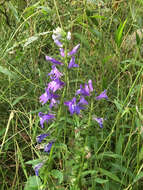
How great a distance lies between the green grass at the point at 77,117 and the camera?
A: 1225mm

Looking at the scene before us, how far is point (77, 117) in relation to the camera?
1.28 metres

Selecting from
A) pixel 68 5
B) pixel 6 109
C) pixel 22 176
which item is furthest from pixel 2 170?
pixel 68 5

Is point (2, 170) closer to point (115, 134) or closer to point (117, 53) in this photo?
point (115, 134)

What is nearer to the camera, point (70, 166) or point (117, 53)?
point (70, 166)

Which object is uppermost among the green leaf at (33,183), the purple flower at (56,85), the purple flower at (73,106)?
the purple flower at (56,85)

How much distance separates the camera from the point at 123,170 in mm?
1312

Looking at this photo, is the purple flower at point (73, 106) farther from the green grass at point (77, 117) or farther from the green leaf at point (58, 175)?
the green leaf at point (58, 175)

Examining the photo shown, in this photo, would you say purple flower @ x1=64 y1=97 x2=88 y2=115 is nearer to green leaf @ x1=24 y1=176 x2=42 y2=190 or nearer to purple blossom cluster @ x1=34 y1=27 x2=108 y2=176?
purple blossom cluster @ x1=34 y1=27 x2=108 y2=176

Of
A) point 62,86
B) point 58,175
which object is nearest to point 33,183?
→ point 58,175

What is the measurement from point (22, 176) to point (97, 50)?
3.13ft

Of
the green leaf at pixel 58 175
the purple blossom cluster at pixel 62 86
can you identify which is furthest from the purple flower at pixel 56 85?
the green leaf at pixel 58 175

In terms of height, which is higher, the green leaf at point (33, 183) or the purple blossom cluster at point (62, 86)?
the purple blossom cluster at point (62, 86)

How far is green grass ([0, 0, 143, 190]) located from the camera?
4.02 ft

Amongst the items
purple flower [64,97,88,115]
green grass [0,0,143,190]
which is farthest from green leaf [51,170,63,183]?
purple flower [64,97,88,115]
